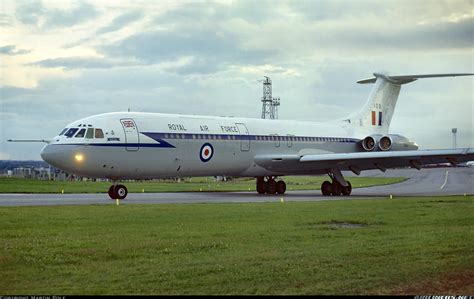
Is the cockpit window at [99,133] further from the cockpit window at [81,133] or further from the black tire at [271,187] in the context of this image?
the black tire at [271,187]

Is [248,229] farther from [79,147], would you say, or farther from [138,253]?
[79,147]

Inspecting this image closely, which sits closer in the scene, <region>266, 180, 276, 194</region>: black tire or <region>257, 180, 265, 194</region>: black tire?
<region>266, 180, 276, 194</region>: black tire

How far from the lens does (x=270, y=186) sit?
136 ft

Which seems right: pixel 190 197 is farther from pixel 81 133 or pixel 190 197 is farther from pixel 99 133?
pixel 81 133

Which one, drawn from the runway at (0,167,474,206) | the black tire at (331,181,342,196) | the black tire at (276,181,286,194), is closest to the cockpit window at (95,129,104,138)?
the runway at (0,167,474,206)

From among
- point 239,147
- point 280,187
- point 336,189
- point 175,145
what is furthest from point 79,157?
point 336,189

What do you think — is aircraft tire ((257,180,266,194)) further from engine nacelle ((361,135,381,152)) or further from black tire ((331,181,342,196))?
engine nacelle ((361,135,381,152))

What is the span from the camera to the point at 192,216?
20.4 metres

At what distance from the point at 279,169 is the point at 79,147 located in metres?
14.1

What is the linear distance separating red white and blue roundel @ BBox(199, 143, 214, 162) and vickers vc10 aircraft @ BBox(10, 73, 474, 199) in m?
0.05

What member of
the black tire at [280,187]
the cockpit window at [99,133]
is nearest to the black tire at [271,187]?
the black tire at [280,187]

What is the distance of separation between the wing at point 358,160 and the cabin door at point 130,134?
9.26m

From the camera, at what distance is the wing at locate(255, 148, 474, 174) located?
3669cm

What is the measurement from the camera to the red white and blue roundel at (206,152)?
113 ft
